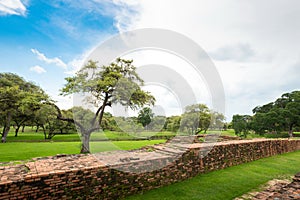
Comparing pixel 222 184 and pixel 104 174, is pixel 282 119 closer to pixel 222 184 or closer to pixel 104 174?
pixel 222 184

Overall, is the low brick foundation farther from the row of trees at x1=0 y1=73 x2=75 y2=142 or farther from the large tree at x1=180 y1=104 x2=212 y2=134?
the large tree at x1=180 y1=104 x2=212 y2=134

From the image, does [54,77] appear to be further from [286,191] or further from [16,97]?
[286,191]

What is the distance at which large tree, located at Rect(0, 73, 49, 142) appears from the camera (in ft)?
29.5

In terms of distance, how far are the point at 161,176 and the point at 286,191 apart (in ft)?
8.18

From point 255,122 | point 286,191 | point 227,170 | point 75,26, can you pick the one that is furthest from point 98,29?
point 255,122

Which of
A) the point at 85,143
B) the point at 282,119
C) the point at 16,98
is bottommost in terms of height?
the point at 85,143

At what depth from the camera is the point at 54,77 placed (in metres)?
9.71

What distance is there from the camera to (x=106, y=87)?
955 cm

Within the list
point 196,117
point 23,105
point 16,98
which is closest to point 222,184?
point 23,105

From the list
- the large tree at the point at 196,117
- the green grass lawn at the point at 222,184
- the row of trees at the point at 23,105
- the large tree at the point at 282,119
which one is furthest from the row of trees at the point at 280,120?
the row of trees at the point at 23,105

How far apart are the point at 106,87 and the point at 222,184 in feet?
23.6

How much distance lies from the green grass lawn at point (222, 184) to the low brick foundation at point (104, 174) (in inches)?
8.9

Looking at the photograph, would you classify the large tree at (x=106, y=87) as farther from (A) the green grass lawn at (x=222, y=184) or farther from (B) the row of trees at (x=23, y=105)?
(A) the green grass lawn at (x=222, y=184)

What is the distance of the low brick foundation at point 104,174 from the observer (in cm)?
280
